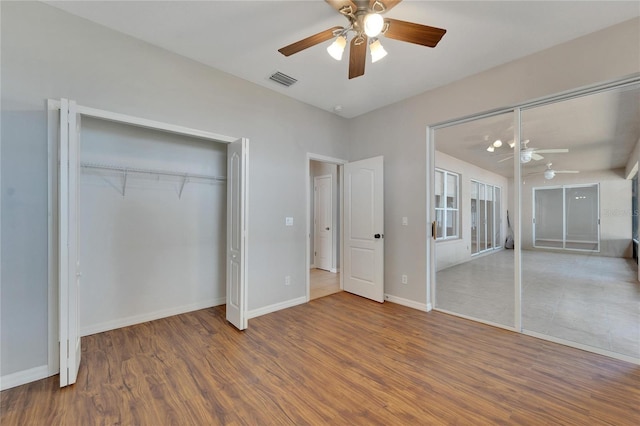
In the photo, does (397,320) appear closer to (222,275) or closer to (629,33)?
(222,275)

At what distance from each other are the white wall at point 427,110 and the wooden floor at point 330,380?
1160 mm

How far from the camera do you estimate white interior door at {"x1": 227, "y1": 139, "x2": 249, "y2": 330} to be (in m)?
2.91

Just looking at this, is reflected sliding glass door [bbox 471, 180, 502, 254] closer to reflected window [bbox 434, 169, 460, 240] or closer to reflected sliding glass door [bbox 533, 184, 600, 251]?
reflected window [bbox 434, 169, 460, 240]

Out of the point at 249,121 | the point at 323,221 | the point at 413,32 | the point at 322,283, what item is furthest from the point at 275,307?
the point at 413,32

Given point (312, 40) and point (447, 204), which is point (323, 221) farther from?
point (312, 40)

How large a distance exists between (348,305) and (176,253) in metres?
2.44

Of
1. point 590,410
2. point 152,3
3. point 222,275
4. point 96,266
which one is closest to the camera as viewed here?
point 590,410

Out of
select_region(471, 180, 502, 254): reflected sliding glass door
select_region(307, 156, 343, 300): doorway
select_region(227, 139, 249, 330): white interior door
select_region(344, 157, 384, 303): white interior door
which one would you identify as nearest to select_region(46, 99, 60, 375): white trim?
select_region(227, 139, 249, 330): white interior door

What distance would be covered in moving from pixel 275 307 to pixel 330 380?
1.65 m

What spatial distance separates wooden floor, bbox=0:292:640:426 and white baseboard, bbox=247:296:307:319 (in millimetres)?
407

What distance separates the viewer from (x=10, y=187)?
1968 mm

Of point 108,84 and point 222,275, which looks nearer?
point 108,84

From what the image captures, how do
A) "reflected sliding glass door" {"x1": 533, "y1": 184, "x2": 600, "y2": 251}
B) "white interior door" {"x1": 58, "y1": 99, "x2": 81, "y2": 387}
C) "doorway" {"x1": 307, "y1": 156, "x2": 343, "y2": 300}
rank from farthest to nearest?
"doorway" {"x1": 307, "y1": 156, "x2": 343, "y2": 300} < "reflected sliding glass door" {"x1": 533, "y1": 184, "x2": 600, "y2": 251} < "white interior door" {"x1": 58, "y1": 99, "x2": 81, "y2": 387}

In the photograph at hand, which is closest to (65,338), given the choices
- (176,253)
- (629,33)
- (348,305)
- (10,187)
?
(10,187)
